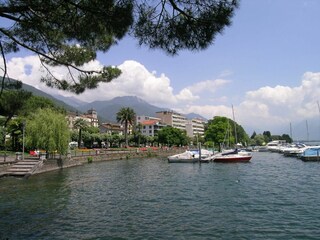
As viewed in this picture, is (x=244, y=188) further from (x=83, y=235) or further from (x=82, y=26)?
(x=82, y=26)

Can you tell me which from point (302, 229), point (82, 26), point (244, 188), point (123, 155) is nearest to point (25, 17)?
point (82, 26)

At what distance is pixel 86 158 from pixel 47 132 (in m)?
18.1

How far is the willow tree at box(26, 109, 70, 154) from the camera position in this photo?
40.2 meters

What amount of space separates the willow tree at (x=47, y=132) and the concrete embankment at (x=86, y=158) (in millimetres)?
1875

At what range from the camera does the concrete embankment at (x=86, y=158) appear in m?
→ 35.4

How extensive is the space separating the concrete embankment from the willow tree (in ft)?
6.15

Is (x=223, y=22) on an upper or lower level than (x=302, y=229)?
upper

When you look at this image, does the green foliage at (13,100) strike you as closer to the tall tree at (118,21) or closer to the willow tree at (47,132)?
the tall tree at (118,21)

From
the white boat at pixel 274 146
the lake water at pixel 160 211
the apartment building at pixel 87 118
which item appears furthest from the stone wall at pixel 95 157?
the white boat at pixel 274 146

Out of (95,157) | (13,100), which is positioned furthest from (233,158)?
(13,100)

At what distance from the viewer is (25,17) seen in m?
11.0

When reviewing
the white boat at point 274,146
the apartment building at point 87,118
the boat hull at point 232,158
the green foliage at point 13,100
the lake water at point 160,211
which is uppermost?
the apartment building at point 87,118

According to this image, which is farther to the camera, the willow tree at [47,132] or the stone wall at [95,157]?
the willow tree at [47,132]

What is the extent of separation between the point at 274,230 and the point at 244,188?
11.7 metres
